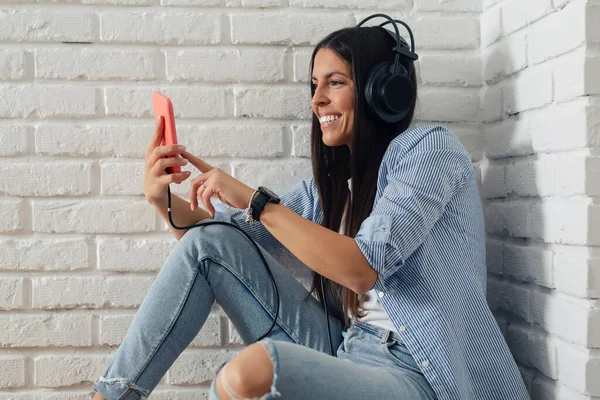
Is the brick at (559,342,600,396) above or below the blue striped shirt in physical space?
below

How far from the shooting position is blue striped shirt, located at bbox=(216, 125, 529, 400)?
4.01 ft

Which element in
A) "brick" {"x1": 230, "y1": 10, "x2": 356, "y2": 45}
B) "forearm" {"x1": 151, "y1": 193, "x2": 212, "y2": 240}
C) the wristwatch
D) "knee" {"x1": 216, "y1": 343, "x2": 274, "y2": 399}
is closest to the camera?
"knee" {"x1": 216, "y1": 343, "x2": 274, "y2": 399}

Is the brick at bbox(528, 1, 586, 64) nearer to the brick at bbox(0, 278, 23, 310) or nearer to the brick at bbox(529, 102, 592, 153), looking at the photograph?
the brick at bbox(529, 102, 592, 153)

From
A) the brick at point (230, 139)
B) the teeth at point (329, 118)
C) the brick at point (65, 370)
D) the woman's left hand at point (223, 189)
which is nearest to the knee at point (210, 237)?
the woman's left hand at point (223, 189)

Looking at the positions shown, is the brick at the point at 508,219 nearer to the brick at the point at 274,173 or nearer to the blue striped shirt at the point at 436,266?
the blue striped shirt at the point at 436,266

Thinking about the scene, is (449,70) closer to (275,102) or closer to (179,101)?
(275,102)

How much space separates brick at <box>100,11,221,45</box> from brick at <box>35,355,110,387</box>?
78 cm

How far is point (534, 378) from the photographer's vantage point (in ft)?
4.59

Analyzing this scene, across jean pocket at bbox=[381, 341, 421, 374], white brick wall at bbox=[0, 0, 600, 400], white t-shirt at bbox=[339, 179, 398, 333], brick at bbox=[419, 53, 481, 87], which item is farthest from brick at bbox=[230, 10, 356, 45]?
jean pocket at bbox=[381, 341, 421, 374]

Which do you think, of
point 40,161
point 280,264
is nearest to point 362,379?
point 280,264

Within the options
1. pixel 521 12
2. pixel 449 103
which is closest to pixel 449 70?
pixel 449 103

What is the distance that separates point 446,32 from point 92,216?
0.99 meters

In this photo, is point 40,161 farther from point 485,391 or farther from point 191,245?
point 485,391

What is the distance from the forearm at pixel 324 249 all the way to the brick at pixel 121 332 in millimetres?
476
